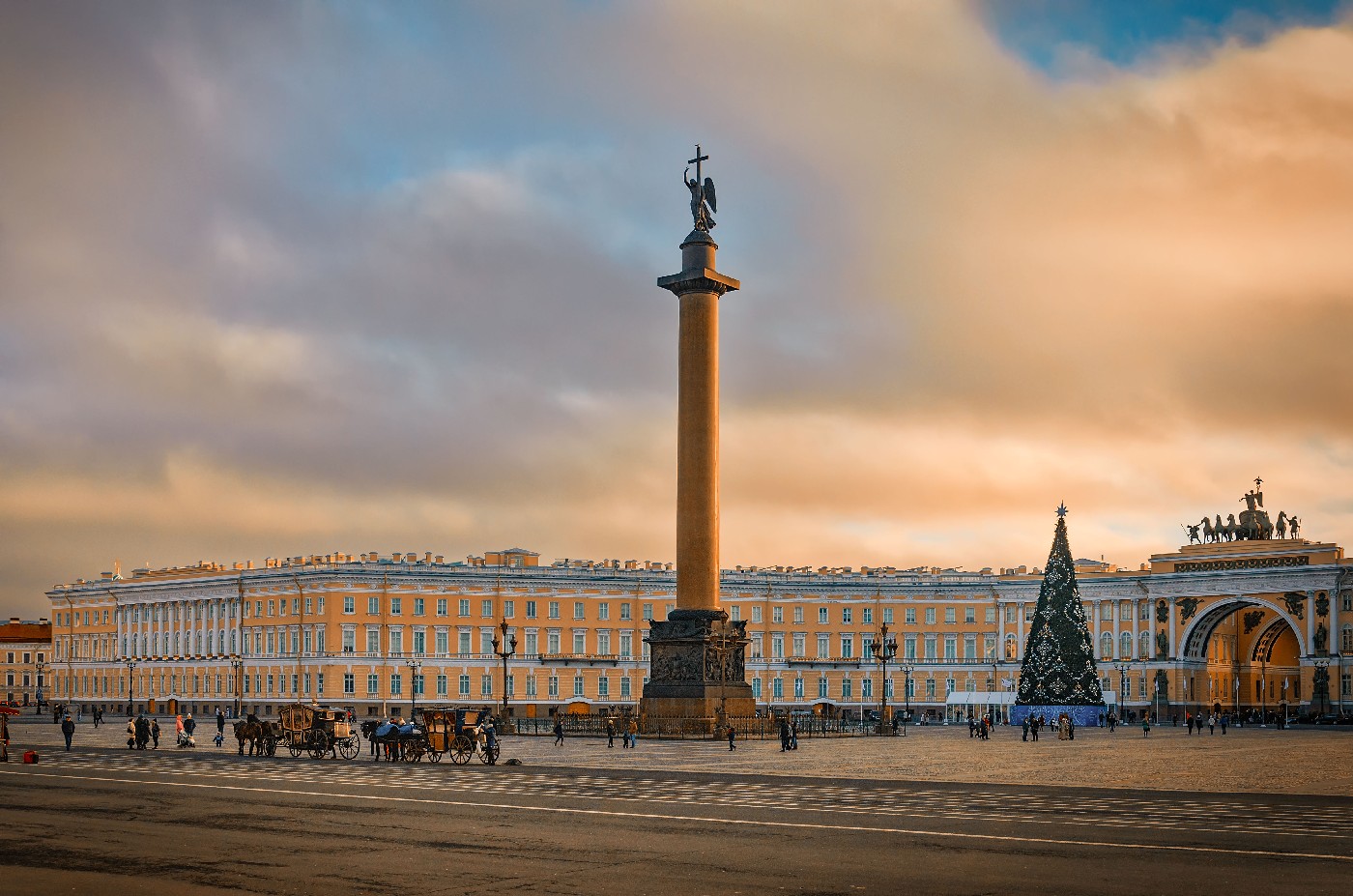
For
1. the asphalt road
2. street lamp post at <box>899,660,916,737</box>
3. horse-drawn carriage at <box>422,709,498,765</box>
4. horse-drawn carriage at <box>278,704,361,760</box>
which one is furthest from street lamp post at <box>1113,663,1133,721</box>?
the asphalt road

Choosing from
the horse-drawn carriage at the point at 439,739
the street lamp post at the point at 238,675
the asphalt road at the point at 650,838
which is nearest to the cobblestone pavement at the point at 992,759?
the horse-drawn carriage at the point at 439,739

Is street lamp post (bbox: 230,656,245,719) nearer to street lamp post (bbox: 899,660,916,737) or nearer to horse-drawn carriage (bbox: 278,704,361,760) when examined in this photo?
street lamp post (bbox: 899,660,916,737)

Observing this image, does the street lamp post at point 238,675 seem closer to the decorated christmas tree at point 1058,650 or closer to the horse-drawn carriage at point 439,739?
the decorated christmas tree at point 1058,650

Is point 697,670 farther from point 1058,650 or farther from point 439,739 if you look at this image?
point 1058,650

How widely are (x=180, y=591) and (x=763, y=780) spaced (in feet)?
427

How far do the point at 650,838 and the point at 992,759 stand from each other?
33.5 m

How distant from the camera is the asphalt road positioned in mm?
19797

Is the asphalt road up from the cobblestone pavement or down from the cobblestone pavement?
up

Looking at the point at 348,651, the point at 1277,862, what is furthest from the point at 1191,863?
the point at 348,651

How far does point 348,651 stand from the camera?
139m

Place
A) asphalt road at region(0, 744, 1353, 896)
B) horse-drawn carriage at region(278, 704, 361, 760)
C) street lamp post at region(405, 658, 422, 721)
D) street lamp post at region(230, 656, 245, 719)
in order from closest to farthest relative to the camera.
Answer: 1. asphalt road at region(0, 744, 1353, 896)
2. horse-drawn carriage at region(278, 704, 361, 760)
3. street lamp post at region(230, 656, 245, 719)
4. street lamp post at region(405, 658, 422, 721)

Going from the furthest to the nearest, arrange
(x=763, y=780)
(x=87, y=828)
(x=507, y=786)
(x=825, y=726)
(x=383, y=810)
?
1. (x=825, y=726)
2. (x=763, y=780)
3. (x=507, y=786)
4. (x=383, y=810)
5. (x=87, y=828)

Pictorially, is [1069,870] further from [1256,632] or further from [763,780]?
[1256,632]

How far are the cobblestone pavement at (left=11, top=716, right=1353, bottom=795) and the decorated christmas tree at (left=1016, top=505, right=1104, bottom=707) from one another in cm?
2537
